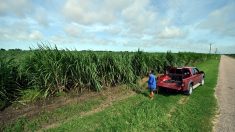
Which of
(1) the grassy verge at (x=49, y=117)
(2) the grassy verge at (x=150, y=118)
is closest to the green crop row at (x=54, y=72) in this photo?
(1) the grassy verge at (x=49, y=117)

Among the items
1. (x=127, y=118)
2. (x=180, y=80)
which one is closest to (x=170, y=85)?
(x=180, y=80)

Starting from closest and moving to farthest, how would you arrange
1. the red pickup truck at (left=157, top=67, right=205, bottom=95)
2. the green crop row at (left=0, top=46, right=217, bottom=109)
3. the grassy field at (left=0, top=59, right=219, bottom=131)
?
the grassy field at (left=0, top=59, right=219, bottom=131) → the green crop row at (left=0, top=46, right=217, bottom=109) → the red pickup truck at (left=157, top=67, right=205, bottom=95)

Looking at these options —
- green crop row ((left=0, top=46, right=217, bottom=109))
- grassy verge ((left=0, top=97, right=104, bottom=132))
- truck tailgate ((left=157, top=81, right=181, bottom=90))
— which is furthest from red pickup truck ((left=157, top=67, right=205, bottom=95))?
grassy verge ((left=0, top=97, right=104, bottom=132))

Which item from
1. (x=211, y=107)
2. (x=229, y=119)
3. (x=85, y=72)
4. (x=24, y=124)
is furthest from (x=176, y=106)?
(x=24, y=124)

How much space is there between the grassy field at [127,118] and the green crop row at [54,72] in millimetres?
1305

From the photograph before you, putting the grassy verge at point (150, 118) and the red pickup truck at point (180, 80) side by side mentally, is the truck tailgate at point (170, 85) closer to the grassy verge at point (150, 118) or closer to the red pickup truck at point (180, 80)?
the red pickup truck at point (180, 80)

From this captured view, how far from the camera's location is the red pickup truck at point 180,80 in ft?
33.5

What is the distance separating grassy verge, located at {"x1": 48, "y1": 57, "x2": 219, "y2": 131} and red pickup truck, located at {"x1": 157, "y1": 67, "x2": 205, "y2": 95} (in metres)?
1.41

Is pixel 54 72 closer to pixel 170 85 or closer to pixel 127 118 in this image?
pixel 127 118

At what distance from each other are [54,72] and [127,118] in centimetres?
359

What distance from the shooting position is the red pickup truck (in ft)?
33.5

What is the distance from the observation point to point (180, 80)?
11.3 metres

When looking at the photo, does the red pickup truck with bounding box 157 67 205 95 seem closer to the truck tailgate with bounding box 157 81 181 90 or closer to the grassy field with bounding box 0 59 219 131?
the truck tailgate with bounding box 157 81 181 90

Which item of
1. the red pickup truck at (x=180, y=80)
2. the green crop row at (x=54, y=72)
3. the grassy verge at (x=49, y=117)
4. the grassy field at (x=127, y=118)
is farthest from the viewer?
the red pickup truck at (x=180, y=80)
